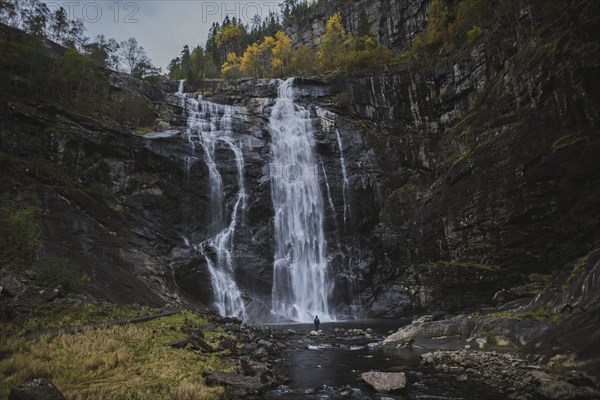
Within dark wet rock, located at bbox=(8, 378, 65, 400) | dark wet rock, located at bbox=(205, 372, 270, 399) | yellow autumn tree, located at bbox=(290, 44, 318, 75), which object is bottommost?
dark wet rock, located at bbox=(205, 372, 270, 399)

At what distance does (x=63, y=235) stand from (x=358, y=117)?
114 feet

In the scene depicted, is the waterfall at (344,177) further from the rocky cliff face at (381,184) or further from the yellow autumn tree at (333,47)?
the yellow autumn tree at (333,47)

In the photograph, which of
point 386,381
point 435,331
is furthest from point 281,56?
point 386,381

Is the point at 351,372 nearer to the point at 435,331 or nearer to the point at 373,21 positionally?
the point at 435,331

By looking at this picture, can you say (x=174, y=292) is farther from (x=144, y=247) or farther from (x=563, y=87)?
(x=563, y=87)

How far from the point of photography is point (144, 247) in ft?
99.1

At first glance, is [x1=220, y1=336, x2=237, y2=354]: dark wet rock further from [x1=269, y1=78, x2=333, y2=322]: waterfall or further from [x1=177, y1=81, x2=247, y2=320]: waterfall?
[x1=269, y1=78, x2=333, y2=322]: waterfall

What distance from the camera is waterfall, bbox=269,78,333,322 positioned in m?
34.2

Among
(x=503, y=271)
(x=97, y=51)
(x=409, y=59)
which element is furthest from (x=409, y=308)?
(x=97, y=51)

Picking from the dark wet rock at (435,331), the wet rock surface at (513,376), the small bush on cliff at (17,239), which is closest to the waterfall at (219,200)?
the small bush on cliff at (17,239)

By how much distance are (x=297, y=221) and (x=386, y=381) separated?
28.4m

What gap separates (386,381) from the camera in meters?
10.6

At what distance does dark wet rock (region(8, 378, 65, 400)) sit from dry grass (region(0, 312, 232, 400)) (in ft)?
3.11

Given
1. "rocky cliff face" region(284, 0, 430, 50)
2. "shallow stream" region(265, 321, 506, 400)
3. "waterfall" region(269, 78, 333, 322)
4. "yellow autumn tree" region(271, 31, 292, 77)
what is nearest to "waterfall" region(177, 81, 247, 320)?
"waterfall" region(269, 78, 333, 322)
